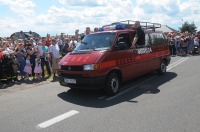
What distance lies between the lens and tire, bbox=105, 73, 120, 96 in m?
7.98

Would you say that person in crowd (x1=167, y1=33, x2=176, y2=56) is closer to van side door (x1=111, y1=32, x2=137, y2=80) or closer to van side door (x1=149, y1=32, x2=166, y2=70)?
van side door (x1=149, y1=32, x2=166, y2=70)

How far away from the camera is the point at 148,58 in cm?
1025

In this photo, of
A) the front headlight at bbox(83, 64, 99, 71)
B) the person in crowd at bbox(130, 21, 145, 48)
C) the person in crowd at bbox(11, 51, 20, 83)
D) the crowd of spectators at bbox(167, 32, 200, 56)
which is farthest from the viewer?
the crowd of spectators at bbox(167, 32, 200, 56)

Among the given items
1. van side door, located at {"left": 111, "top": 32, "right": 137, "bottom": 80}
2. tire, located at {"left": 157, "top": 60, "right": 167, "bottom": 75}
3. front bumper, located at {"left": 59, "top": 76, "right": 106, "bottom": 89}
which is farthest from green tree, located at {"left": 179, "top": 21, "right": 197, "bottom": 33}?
front bumper, located at {"left": 59, "top": 76, "right": 106, "bottom": 89}

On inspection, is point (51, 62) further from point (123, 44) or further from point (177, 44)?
point (177, 44)

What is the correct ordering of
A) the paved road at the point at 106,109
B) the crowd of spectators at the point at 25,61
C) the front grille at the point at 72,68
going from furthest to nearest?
the crowd of spectators at the point at 25,61, the front grille at the point at 72,68, the paved road at the point at 106,109

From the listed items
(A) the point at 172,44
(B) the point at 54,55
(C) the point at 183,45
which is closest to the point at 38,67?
(B) the point at 54,55

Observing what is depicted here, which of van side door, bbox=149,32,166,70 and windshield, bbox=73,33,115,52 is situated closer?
windshield, bbox=73,33,115,52

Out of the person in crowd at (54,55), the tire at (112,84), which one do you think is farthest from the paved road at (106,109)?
the person in crowd at (54,55)

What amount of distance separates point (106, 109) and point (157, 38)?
554cm

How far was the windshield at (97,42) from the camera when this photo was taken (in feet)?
27.9

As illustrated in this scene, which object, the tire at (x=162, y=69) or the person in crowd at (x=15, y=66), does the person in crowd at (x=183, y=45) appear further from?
the person in crowd at (x=15, y=66)

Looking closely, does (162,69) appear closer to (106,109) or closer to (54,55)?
(54,55)

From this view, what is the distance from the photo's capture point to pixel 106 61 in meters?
7.93
